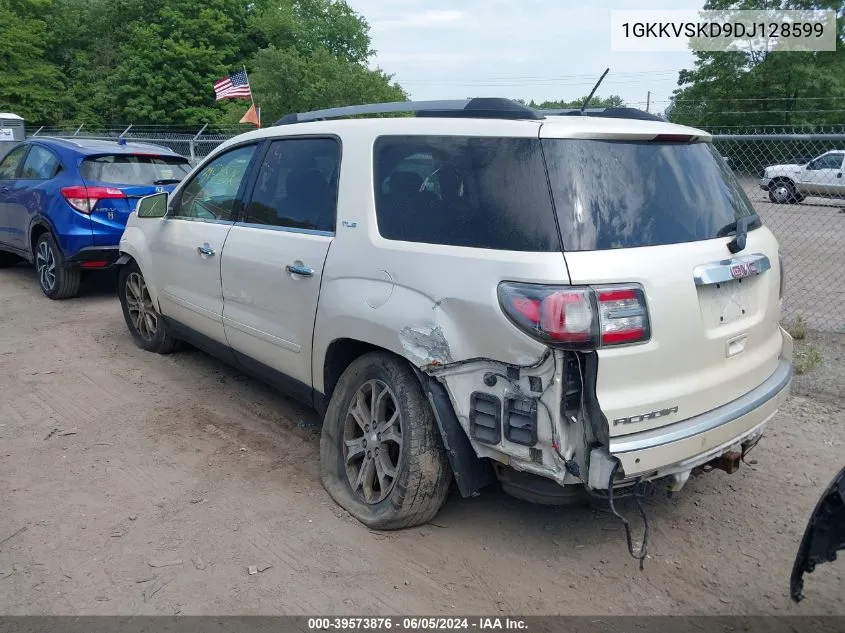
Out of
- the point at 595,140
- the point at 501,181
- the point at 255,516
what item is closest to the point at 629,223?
the point at 595,140

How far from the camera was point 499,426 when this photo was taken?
264cm

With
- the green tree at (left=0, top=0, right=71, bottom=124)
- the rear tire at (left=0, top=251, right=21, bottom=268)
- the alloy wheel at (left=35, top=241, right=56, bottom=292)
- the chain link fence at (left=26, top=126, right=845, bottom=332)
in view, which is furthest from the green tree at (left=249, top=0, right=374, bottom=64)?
the alloy wheel at (left=35, top=241, right=56, bottom=292)

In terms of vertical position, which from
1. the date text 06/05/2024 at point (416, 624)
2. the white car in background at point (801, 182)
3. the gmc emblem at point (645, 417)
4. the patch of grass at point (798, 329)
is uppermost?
the white car in background at point (801, 182)

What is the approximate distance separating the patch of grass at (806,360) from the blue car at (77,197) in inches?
251

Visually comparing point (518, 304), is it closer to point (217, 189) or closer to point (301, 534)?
point (301, 534)

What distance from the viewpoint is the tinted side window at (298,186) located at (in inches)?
140

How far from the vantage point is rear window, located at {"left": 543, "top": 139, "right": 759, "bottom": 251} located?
2.60 metres

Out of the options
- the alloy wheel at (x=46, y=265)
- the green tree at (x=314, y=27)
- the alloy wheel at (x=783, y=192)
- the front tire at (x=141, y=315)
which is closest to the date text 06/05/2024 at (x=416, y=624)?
the front tire at (x=141, y=315)

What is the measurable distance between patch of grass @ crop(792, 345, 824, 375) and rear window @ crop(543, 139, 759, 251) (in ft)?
8.56

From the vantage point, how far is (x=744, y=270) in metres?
2.90

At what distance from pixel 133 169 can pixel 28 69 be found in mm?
40650

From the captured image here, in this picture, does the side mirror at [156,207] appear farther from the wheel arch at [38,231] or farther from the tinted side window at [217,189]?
the wheel arch at [38,231]

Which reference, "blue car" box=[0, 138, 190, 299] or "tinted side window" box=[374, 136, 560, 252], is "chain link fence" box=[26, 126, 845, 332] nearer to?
"blue car" box=[0, 138, 190, 299]

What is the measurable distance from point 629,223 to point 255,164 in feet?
8.12
